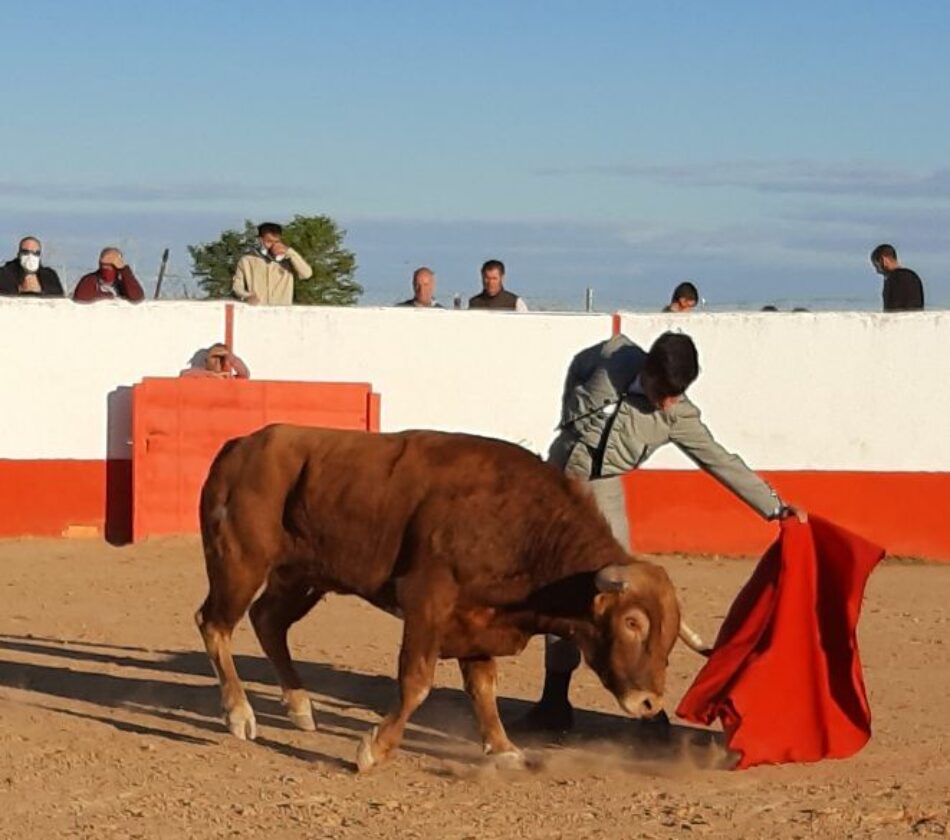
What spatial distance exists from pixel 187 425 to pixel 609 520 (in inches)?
265

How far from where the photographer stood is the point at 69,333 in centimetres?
1473

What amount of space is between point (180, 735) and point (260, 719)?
0.51m

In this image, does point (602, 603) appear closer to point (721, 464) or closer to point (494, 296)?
point (721, 464)

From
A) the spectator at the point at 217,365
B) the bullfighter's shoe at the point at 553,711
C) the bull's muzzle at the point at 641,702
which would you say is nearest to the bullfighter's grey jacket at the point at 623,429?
the bullfighter's shoe at the point at 553,711

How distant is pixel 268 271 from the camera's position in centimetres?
1566

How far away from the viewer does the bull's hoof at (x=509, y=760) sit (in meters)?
7.75

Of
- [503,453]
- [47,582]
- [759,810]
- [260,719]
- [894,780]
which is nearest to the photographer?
[759,810]

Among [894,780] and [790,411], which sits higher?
[790,411]

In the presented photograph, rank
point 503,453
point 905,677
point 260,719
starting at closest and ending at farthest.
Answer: point 503,453, point 260,719, point 905,677

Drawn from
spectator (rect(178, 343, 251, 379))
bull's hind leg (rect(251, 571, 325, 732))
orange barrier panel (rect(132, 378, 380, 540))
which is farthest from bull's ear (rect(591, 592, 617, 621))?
spectator (rect(178, 343, 251, 379))

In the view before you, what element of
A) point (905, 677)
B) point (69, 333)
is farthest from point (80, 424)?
point (905, 677)

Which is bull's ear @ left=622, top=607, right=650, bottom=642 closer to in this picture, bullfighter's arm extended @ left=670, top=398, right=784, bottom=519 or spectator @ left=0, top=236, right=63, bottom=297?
bullfighter's arm extended @ left=670, top=398, right=784, bottom=519

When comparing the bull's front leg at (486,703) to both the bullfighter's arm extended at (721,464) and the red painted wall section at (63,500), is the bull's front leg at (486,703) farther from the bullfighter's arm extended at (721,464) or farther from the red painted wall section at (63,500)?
the red painted wall section at (63,500)

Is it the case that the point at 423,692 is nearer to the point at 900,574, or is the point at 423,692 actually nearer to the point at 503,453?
the point at 503,453
